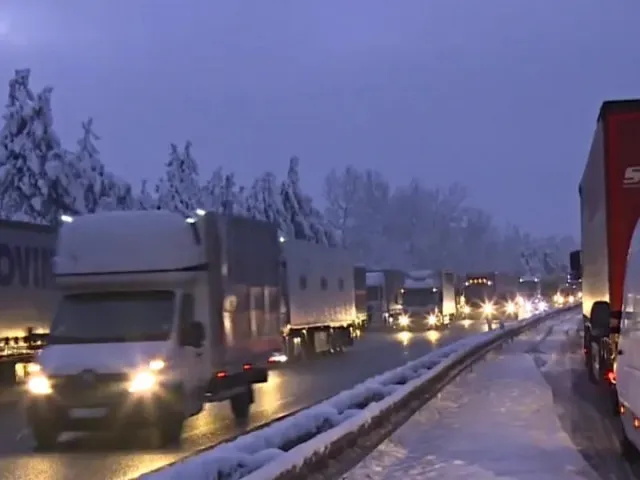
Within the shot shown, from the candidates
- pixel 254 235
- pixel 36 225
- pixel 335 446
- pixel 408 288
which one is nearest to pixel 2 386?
pixel 36 225

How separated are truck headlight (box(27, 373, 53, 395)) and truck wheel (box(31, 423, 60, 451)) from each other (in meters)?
0.44

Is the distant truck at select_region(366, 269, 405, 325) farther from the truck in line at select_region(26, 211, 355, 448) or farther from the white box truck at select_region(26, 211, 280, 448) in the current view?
the white box truck at select_region(26, 211, 280, 448)

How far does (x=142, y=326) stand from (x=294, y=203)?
259ft

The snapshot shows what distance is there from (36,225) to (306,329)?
13445 millimetres

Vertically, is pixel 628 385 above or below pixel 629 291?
below

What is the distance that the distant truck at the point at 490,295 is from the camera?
77.0m

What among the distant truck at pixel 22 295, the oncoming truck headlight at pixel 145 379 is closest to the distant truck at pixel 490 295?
the distant truck at pixel 22 295

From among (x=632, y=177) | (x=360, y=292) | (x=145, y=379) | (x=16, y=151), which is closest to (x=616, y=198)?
(x=632, y=177)

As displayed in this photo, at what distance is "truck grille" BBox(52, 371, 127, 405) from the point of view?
15.7m

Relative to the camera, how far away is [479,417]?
Answer: 57.0ft

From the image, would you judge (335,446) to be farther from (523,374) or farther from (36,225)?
(36,225)

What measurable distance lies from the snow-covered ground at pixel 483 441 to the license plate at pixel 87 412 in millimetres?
3721

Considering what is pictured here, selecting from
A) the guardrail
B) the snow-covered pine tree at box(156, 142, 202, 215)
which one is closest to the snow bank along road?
the guardrail

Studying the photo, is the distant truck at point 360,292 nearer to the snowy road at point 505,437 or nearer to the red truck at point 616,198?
the snowy road at point 505,437
